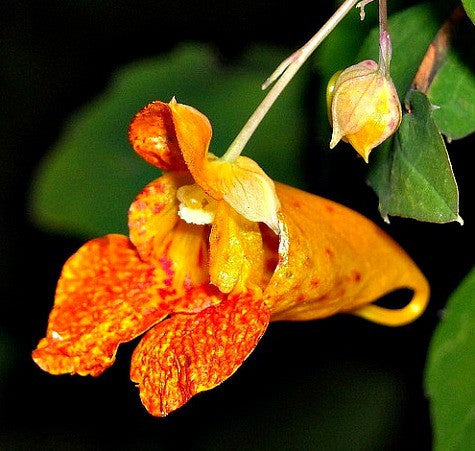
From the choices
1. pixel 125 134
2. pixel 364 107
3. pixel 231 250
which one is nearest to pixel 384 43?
pixel 364 107

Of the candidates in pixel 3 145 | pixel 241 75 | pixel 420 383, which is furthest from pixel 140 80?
pixel 420 383

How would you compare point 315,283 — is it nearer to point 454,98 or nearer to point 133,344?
point 454,98

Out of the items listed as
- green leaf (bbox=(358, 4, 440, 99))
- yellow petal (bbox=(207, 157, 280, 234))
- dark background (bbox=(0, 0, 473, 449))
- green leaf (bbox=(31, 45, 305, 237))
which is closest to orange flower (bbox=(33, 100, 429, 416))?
yellow petal (bbox=(207, 157, 280, 234))

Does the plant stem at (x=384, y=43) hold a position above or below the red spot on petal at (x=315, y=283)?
above

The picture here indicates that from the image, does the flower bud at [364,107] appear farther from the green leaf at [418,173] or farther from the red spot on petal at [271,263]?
the red spot on petal at [271,263]

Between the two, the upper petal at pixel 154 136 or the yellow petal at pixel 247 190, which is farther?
the upper petal at pixel 154 136

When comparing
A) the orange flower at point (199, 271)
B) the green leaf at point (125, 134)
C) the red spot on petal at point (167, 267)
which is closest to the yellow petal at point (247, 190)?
the orange flower at point (199, 271)

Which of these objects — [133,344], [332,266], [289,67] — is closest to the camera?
[289,67]
